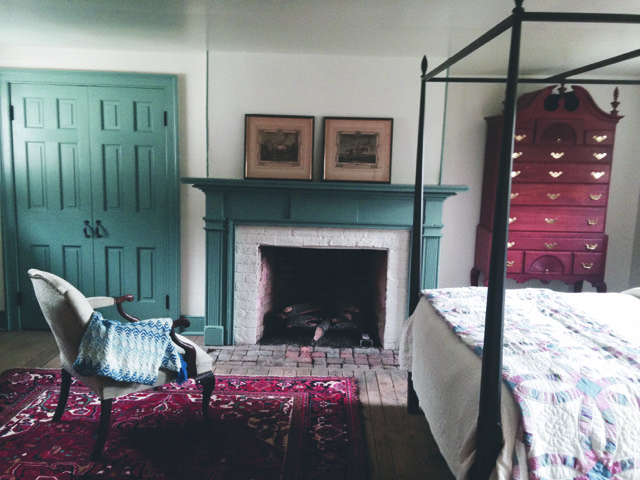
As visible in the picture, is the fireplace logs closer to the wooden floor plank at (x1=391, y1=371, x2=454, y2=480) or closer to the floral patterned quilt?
the wooden floor plank at (x1=391, y1=371, x2=454, y2=480)

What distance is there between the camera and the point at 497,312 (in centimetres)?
155

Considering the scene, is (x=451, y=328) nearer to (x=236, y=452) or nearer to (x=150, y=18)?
(x=236, y=452)

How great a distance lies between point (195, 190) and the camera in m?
4.10

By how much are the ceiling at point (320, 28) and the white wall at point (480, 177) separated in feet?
1.29

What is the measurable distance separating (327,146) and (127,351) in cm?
225

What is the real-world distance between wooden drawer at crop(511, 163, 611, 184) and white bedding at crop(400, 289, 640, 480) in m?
1.52

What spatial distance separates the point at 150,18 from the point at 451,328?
256cm

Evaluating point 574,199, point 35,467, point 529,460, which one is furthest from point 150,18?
point 574,199

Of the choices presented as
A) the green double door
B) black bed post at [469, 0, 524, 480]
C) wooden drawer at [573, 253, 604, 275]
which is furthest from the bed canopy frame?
the green double door

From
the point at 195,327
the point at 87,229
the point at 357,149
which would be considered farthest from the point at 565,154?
the point at 87,229

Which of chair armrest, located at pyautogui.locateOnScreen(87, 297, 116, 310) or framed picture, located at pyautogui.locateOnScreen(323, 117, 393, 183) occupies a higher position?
framed picture, located at pyautogui.locateOnScreen(323, 117, 393, 183)

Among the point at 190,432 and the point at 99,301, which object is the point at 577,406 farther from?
the point at 99,301

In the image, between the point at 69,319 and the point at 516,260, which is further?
the point at 516,260

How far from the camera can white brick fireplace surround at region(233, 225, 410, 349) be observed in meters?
3.93
